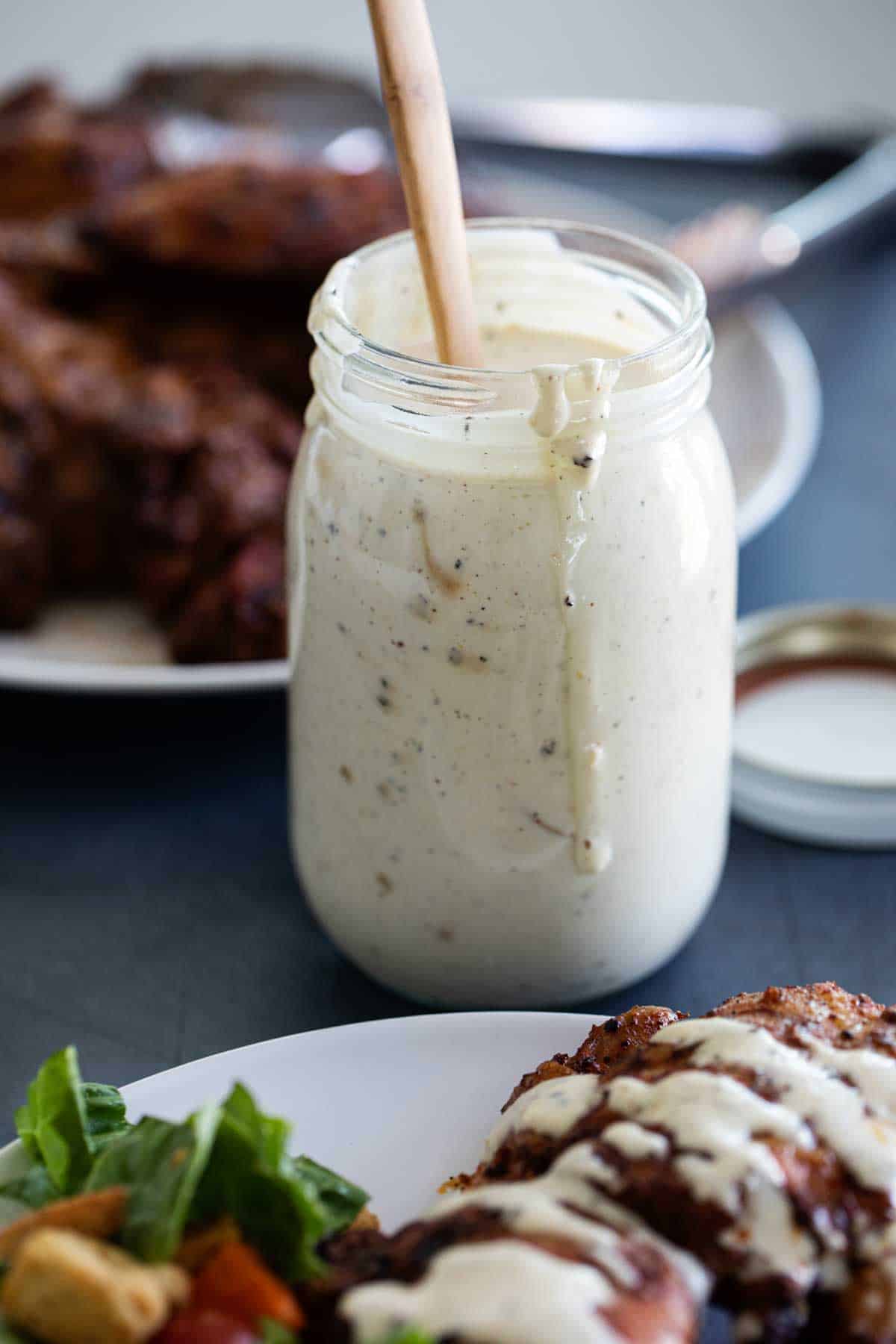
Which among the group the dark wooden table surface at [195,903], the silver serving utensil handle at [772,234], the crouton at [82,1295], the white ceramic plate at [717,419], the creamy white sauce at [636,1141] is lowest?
the dark wooden table surface at [195,903]

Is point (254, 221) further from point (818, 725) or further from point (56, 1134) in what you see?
point (56, 1134)

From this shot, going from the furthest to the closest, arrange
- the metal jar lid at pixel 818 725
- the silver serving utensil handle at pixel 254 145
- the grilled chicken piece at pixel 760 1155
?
the silver serving utensil handle at pixel 254 145 → the metal jar lid at pixel 818 725 → the grilled chicken piece at pixel 760 1155

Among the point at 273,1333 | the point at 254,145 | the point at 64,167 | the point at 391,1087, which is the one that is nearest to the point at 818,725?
the point at 391,1087

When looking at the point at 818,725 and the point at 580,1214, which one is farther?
the point at 818,725

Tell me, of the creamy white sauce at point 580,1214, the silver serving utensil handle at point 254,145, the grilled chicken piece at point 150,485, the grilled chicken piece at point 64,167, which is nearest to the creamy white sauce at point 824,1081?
the creamy white sauce at point 580,1214

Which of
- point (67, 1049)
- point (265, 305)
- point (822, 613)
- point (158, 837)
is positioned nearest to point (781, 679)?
point (822, 613)

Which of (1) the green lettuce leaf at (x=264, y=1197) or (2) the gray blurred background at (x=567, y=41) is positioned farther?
(2) the gray blurred background at (x=567, y=41)

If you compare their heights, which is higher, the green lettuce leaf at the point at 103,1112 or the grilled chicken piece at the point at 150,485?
the grilled chicken piece at the point at 150,485

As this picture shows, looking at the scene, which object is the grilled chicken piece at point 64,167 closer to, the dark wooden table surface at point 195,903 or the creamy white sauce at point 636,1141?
the dark wooden table surface at point 195,903
